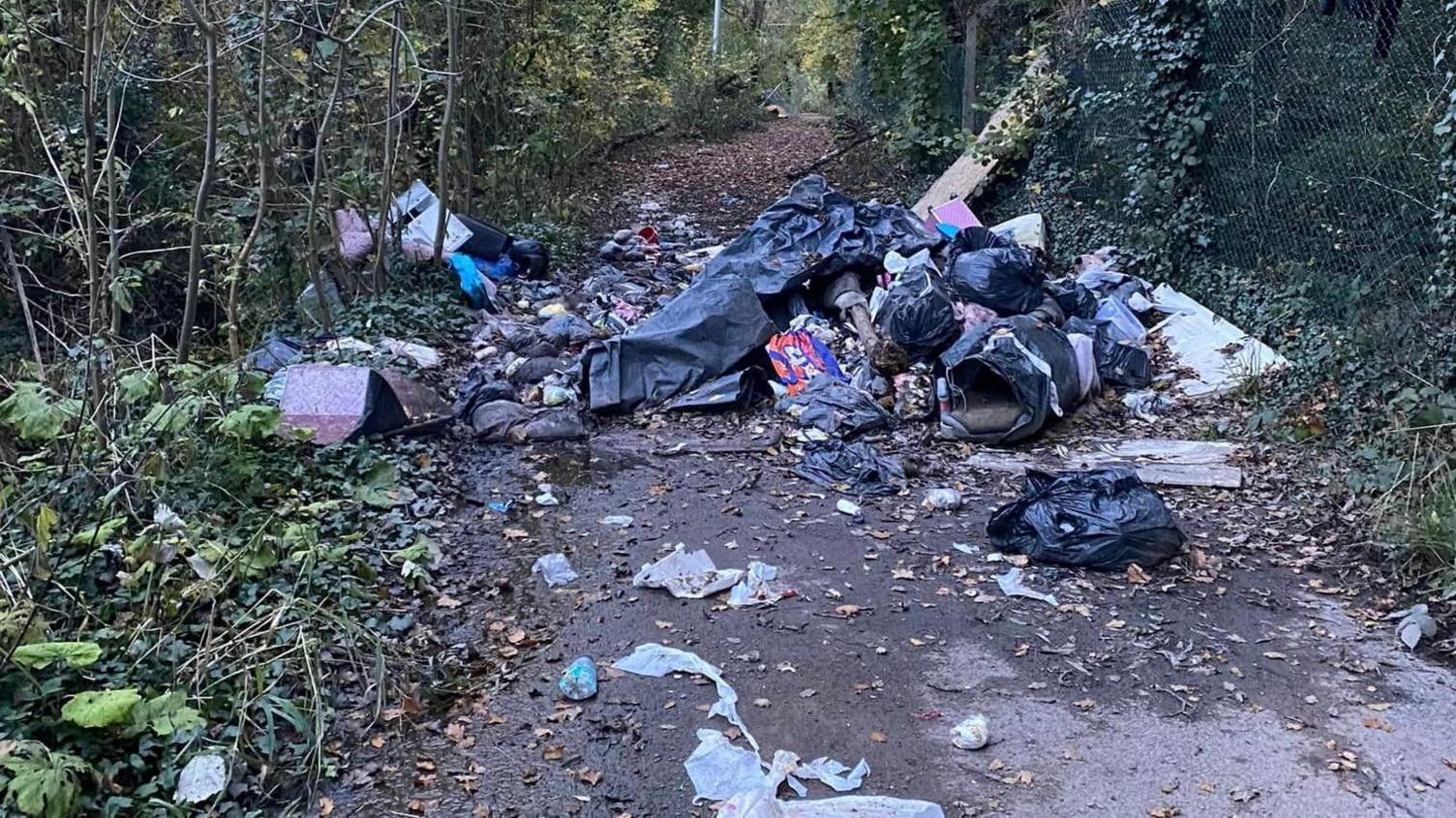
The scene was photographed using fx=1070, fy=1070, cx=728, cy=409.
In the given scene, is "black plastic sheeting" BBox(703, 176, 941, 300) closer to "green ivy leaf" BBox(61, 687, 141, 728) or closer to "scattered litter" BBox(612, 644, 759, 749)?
"scattered litter" BBox(612, 644, 759, 749)

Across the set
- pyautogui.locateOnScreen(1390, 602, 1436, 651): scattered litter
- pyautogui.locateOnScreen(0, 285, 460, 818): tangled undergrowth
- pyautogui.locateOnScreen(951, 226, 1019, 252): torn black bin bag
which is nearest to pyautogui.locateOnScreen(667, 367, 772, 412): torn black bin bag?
pyautogui.locateOnScreen(0, 285, 460, 818): tangled undergrowth

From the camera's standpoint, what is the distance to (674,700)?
128 inches

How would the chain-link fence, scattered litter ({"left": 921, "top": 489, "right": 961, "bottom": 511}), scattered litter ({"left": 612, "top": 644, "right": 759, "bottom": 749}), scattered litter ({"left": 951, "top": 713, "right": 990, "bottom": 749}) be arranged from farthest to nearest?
the chain-link fence
scattered litter ({"left": 921, "top": 489, "right": 961, "bottom": 511})
scattered litter ({"left": 612, "top": 644, "right": 759, "bottom": 749})
scattered litter ({"left": 951, "top": 713, "right": 990, "bottom": 749})

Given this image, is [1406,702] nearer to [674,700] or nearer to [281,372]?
[674,700]

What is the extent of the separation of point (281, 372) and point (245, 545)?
1.71 m

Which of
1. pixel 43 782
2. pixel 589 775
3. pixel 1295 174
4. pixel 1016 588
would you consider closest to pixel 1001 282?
pixel 1295 174

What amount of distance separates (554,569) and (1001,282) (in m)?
3.62

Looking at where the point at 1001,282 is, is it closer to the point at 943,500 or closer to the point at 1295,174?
the point at 1295,174

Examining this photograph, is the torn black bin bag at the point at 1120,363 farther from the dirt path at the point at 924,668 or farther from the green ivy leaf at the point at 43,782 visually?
the green ivy leaf at the point at 43,782

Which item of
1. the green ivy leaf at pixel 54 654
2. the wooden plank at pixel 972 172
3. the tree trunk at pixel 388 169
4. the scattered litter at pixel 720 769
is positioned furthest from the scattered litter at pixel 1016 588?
the wooden plank at pixel 972 172

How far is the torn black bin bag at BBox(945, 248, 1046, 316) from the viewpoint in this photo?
651cm

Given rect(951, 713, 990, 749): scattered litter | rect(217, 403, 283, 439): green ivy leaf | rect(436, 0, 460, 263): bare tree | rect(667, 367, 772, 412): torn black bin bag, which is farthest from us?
rect(436, 0, 460, 263): bare tree

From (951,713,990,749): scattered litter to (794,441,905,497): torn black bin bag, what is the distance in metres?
1.85

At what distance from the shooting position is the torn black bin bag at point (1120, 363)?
20.1 ft
